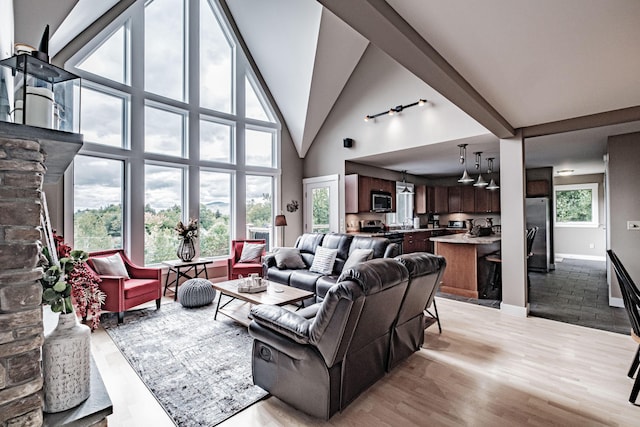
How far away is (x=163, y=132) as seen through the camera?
5.37m

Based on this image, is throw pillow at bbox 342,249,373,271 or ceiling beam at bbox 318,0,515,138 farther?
throw pillow at bbox 342,249,373,271

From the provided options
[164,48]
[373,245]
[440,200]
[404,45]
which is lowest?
[373,245]

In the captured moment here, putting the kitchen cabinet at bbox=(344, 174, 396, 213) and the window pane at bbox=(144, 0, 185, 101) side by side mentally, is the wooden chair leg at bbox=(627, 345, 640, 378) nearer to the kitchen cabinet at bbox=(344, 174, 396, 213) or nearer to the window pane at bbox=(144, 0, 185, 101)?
the kitchen cabinet at bbox=(344, 174, 396, 213)

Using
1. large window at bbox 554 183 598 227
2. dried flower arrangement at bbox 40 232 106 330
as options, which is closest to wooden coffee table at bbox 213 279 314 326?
dried flower arrangement at bbox 40 232 106 330

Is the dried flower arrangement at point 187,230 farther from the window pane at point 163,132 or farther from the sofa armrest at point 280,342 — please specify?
the sofa armrest at point 280,342

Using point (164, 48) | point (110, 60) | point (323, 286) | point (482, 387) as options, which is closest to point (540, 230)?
point (323, 286)

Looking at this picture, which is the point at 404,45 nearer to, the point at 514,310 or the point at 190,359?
the point at 190,359

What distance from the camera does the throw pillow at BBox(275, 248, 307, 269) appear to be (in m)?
4.80

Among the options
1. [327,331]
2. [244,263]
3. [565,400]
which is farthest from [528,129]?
[244,263]

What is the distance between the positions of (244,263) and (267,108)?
354 centimetres

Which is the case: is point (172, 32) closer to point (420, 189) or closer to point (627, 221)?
point (420, 189)

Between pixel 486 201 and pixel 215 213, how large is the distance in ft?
23.3

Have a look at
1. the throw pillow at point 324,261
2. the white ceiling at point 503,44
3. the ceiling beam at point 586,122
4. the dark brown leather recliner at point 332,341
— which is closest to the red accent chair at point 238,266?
the throw pillow at point 324,261

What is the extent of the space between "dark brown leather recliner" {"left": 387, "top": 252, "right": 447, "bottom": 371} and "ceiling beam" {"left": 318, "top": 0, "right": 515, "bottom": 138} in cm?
140
